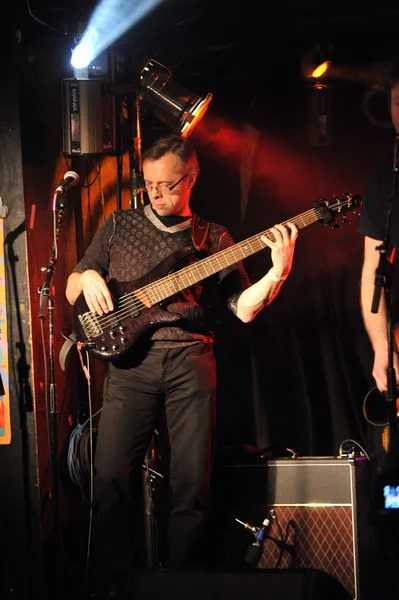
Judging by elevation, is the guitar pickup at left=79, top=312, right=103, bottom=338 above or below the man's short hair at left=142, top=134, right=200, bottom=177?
below

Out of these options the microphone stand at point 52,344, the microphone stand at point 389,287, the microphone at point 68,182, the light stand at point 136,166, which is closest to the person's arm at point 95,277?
the microphone stand at point 52,344

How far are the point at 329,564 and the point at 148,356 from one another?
56.2 inches

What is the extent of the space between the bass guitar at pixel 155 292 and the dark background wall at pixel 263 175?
2.21 ft

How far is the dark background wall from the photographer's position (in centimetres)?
470

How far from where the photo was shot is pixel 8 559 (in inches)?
177

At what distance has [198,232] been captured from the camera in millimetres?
4152

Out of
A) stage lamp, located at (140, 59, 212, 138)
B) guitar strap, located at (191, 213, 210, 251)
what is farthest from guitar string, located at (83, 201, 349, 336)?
stage lamp, located at (140, 59, 212, 138)

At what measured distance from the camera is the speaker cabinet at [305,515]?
160 inches

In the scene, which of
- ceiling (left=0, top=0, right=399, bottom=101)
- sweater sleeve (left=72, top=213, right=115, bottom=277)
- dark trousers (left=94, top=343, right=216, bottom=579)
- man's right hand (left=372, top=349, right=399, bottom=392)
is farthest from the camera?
ceiling (left=0, top=0, right=399, bottom=101)

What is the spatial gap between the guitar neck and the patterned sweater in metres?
0.06

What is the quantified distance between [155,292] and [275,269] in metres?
0.62

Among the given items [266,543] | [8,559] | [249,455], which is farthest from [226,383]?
[8,559]

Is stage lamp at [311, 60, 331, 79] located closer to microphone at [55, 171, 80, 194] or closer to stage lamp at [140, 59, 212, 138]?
stage lamp at [140, 59, 212, 138]

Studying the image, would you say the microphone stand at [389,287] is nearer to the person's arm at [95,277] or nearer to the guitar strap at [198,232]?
the guitar strap at [198,232]
